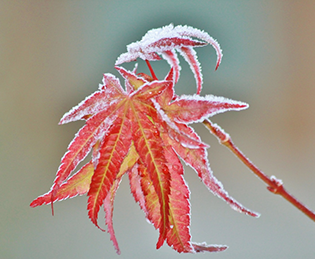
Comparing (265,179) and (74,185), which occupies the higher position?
(74,185)

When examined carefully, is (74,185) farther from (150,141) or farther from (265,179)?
(265,179)

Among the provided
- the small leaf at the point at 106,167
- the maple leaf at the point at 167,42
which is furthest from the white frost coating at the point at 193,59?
the small leaf at the point at 106,167

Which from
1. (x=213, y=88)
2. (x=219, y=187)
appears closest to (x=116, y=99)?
(x=219, y=187)

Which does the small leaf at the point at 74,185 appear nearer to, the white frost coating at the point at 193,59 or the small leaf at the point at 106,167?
the small leaf at the point at 106,167

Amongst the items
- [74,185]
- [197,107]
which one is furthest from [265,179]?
[74,185]

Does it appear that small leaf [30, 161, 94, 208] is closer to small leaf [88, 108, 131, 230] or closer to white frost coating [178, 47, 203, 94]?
small leaf [88, 108, 131, 230]

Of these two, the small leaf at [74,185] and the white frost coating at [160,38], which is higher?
the white frost coating at [160,38]

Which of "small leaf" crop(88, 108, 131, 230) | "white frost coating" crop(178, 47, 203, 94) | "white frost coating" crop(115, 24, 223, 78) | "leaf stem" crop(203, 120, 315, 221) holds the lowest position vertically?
"leaf stem" crop(203, 120, 315, 221)

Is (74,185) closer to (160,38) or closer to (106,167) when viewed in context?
(106,167)

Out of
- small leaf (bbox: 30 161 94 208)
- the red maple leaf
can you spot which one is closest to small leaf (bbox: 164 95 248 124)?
the red maple leaf
